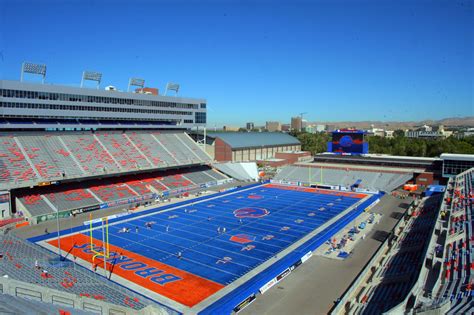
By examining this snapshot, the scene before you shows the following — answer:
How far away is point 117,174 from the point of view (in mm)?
48312

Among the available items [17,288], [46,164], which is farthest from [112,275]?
[46,164]

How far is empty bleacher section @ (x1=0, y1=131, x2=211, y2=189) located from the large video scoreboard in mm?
25019

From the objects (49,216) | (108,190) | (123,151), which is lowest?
(49,216)

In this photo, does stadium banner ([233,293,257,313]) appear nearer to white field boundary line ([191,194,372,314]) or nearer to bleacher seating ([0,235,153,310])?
white field boundary line ([191,194,372,314])

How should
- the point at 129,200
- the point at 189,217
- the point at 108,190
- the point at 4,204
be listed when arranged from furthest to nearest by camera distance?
1. the point at 108,190
2. the point at 129,200
3. the point at 189,217
4. the point at 4,204

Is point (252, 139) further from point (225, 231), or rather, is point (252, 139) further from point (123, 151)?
point (225, 231)

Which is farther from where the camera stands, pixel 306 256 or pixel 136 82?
pixel 136 82

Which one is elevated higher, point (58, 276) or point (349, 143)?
point (349, 143)

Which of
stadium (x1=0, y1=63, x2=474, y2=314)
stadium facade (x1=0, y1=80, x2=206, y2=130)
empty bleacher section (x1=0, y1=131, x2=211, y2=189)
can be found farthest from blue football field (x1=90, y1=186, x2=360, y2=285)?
stadium facade (x1=0, y1=80, x2=206, y2=130)

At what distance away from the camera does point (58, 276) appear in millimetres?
22016

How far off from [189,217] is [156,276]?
15224 millimetres

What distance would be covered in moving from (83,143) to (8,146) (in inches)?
383

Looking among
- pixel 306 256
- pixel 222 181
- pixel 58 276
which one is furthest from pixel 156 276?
pixel 222 181

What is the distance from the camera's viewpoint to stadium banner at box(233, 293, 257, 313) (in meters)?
20.2
